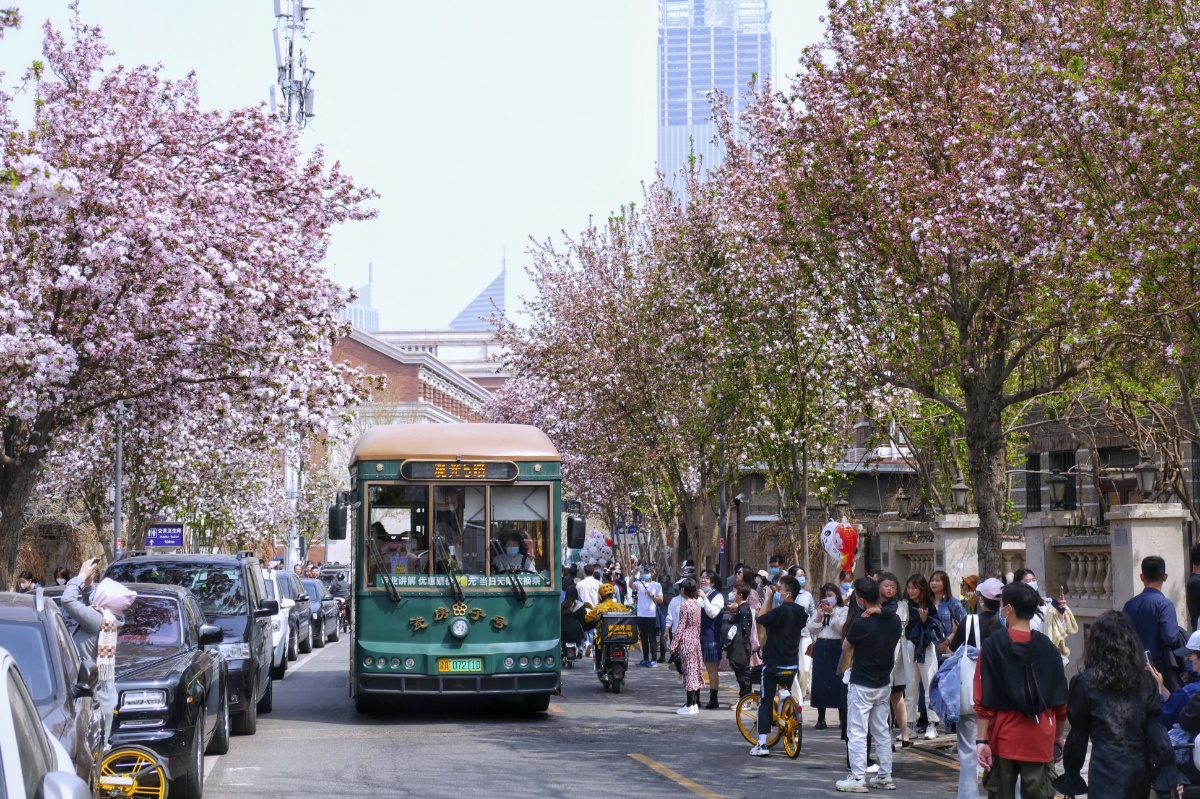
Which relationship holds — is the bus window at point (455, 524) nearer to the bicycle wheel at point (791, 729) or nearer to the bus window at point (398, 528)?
the bus window at point (398, 528)

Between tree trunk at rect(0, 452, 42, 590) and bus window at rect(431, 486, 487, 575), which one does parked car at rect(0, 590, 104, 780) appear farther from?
tree trunk at rect(0, 452, 42, 590)

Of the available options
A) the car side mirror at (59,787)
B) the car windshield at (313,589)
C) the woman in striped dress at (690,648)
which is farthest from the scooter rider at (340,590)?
the car side mirror at (59,787)

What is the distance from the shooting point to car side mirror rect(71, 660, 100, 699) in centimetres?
853

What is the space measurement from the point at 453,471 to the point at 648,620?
1182 cm

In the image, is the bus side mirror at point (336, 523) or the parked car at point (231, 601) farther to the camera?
the bus side mirror at point (336, 523)

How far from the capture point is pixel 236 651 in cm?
1644

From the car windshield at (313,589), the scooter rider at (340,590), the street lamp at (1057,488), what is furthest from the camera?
the scooter rider at (340,590)

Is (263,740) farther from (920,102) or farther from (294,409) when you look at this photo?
(920,102)

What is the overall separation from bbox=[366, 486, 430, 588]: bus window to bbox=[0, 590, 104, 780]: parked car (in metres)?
8.29

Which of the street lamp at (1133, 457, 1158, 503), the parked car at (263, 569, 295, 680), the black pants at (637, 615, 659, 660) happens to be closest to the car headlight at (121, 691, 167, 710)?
the street lamp at (1133, 457, 1158, 503)

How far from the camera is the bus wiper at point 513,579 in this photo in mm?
17734

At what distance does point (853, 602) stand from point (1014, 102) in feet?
16.8

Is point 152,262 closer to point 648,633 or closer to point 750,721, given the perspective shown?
point 750,721

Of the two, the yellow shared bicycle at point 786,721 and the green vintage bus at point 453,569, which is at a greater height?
the green vintage bus at point 453,569
